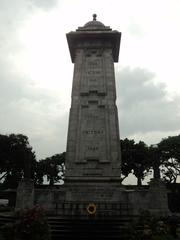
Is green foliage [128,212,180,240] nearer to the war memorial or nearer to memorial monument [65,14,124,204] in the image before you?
the war memorial

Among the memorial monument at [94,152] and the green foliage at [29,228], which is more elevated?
the memorial monument at [94,152]

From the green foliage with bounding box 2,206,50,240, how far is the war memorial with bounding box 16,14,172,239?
17.5ft

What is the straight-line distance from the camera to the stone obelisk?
68.0 feet

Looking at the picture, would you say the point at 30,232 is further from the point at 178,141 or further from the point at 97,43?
the point at 178,141

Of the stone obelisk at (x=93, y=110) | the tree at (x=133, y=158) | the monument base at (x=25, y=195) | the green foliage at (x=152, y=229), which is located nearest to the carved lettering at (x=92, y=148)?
the stone obelisk at (x=93, y=110)

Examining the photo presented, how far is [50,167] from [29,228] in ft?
156

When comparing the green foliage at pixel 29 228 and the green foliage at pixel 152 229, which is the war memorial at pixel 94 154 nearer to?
the green foliage at pixel 152 229

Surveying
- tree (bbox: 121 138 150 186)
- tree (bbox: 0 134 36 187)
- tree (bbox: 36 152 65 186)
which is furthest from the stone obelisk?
tree (bbox: 36 152 65 186)

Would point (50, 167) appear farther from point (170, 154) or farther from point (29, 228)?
point (29, 228)

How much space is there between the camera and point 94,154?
69.4 ft

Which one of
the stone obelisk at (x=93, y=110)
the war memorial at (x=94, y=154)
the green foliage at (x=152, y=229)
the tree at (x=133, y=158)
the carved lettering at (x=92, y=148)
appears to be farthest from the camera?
the tree at (x=133, y=158)

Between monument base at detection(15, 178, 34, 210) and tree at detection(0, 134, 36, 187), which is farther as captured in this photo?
tree at detection(0, 134, 36, 187)

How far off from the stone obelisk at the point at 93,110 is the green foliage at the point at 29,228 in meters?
9.76

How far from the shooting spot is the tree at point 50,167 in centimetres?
5581
